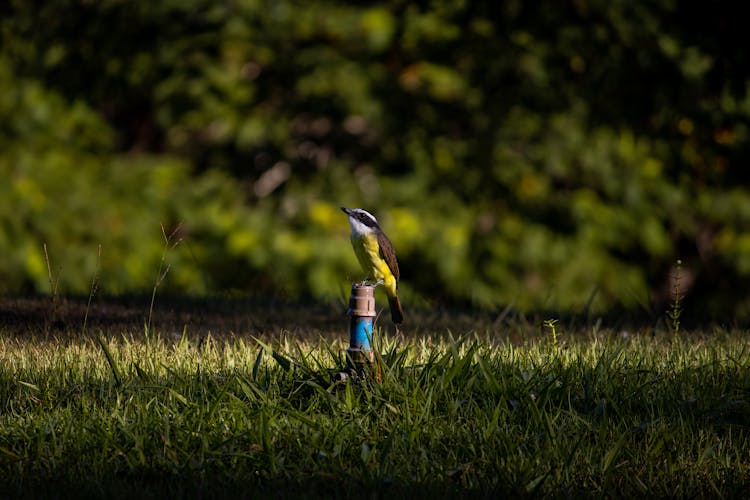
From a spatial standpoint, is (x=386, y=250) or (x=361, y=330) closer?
(x=361, y=330)

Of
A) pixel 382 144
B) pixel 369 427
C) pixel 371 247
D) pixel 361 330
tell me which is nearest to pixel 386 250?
pixel 371 247

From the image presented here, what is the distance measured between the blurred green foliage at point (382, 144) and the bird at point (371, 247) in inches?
145

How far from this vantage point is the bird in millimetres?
4598

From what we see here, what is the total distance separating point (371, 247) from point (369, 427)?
0.96 m

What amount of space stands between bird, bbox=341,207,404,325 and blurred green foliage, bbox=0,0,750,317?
3.68 metres

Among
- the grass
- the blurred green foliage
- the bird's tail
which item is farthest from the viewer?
the blurred green foliage

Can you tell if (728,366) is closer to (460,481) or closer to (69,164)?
(460,481)

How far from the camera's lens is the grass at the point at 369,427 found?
3.55 m

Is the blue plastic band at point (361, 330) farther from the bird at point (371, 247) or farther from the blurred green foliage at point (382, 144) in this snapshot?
the blurred green foliage at point (382, 144)

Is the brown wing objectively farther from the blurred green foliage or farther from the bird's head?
the blurred green foliage

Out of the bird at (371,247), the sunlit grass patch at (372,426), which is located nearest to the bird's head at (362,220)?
the bird at (371,247)

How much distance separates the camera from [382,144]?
8.95 m

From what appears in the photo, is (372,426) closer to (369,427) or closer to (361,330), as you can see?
(369,427)

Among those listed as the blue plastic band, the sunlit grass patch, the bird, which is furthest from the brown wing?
the blue plastic band
